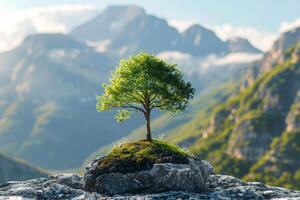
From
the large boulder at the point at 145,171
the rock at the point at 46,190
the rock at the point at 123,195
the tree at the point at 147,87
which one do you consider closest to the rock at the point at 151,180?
the large boulder at the point at 145,171

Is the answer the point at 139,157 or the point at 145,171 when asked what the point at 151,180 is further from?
the point at 139,157

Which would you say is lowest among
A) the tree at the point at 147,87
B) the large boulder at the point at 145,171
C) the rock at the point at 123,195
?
the rock at the point at 123,195

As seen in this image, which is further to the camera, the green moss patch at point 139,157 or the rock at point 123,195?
the green moss patch at point 139,157

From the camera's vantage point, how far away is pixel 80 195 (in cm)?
5156

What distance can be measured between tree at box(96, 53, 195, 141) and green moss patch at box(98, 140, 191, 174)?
9.01ft

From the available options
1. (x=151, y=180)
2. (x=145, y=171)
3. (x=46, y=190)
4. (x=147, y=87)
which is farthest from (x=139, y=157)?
(x=46, y=190)

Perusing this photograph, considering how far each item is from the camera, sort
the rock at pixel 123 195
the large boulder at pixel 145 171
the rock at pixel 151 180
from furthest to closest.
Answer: the large boulder at pixel 145 171
the rock at pixel 151 180
the rock at pixel 123 195

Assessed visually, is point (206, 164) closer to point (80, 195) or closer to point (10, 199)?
point (80, 195)

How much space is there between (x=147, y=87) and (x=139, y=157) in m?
7.91

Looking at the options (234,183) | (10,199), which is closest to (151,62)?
(234,183)

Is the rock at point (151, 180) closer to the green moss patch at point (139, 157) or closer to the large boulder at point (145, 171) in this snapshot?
the large boulder at point (145, 171)

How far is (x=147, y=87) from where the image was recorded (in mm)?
57969

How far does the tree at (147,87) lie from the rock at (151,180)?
22.9 feet

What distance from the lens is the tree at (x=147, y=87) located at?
5856 centimetres
